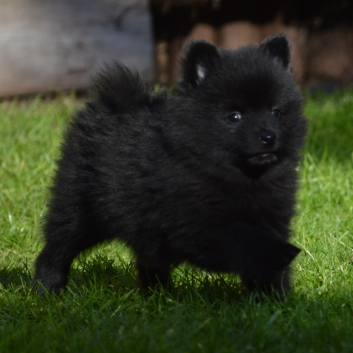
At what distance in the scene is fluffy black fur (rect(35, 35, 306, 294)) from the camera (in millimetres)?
3029

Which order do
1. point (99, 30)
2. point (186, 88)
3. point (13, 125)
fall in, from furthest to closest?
point (99, 30), point (13, 125), point (186, 88)

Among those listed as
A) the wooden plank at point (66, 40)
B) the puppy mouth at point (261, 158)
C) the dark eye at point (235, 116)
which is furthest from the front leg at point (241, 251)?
the wooden plank at point (66, 40)

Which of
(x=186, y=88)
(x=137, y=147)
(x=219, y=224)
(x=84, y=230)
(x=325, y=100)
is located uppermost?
(x=186, y=88)

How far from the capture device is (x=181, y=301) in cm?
332

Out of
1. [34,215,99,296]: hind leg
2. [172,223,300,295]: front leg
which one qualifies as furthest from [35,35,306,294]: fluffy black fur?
[34,215,99,296]: hind leg

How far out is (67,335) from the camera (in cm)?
287

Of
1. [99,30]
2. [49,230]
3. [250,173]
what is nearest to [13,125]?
[99,30]

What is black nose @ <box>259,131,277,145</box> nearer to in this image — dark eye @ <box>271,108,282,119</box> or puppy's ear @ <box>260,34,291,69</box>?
dark eye @ <box>271,108,282,119</box>

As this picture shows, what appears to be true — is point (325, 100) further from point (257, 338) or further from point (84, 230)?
point (257, 338)

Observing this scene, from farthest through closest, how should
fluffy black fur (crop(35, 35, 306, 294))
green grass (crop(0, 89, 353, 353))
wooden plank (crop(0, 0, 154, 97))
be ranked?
wooden plank (crop(0, 0, 154, 97))
fluffy black fur (crop(35, 35, 306, 294))
green grass (crop(0, 89, 353, 353))

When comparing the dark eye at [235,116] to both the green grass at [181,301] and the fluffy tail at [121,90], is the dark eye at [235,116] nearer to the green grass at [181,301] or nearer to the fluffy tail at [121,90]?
the fluffy tail at [121,90]

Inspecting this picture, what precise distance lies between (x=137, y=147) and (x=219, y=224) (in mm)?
613

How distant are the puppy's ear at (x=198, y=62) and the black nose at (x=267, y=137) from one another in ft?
1.38

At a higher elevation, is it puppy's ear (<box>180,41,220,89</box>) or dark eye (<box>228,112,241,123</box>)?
puppy's ear (<box>180,41,220,89</box>)
